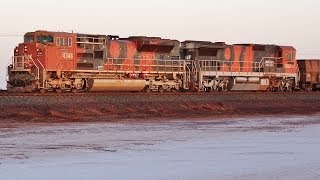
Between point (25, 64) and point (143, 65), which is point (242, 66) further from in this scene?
point (25, 64)

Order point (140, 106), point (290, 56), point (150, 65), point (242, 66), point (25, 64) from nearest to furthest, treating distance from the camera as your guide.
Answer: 1. point (140, 106)
2. point (25, 64)
3. point (150, 65)
4. point (242, 66)
5. point (290, 56)

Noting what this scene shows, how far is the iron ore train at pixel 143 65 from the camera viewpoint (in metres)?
30.9

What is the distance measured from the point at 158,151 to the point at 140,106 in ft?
50.0

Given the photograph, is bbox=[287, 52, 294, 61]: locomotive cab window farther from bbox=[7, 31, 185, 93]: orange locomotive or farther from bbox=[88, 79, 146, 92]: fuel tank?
bbox=[88, 79, 146, 92]: fuel tank

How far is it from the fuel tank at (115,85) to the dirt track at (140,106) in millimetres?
2817

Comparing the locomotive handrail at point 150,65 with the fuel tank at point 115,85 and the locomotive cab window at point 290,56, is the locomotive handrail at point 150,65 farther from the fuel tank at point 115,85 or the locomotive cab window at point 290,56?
the locomotive cab window at point 290,56

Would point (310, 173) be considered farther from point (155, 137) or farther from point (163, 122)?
point (163, 122)

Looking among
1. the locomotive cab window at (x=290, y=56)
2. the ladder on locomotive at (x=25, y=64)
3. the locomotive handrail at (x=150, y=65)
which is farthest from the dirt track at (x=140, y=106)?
the locomotive cab window at (x=290, y=56)

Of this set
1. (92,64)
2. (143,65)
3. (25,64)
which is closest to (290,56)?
(143,65)

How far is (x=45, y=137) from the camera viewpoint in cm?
1750

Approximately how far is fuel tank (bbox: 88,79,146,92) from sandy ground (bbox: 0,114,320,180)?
9638 millimetres

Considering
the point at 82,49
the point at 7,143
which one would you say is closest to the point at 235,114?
the point at 82,49

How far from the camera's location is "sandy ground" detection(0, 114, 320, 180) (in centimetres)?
1052

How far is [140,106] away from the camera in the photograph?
95.9ft
